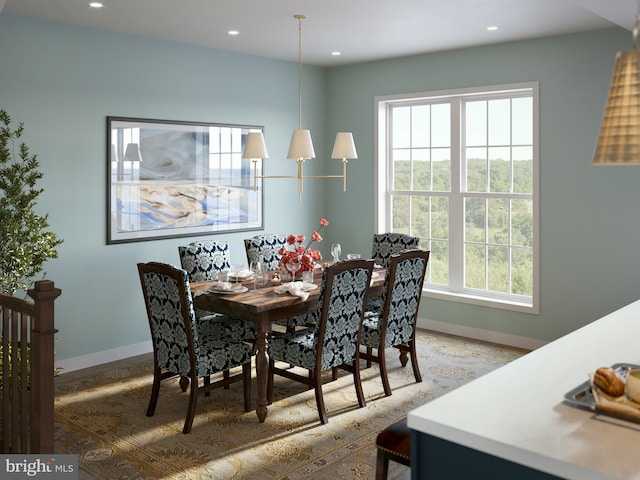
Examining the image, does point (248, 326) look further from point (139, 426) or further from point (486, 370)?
point (486, 370)

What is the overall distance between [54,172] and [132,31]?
1343 mm

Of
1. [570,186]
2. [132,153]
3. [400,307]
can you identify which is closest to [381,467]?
[400,307]

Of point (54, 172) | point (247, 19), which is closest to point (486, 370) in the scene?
point (247, 19)

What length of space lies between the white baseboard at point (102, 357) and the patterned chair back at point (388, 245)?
2.22 m

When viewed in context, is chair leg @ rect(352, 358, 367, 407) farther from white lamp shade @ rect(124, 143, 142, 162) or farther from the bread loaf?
white lamp shade @ rect(124, 143, 142, 162)

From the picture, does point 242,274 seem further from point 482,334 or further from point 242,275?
point 482,334

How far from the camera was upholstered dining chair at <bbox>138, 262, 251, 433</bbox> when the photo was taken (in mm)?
Answer: 3688

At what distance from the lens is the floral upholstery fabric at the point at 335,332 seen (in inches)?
153

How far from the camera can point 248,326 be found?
4711mm

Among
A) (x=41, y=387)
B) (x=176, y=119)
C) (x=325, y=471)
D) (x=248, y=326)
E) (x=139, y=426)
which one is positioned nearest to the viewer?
Answer: (x=41, y=387)

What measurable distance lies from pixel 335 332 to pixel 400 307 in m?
0.72

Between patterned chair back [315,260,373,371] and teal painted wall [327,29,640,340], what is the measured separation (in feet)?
7.23

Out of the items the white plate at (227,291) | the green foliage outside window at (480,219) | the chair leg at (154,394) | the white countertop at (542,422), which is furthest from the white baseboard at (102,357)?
the white countertop at (542,422)

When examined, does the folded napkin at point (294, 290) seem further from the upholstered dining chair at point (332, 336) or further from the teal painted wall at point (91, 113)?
the teal painted wall at point (91, 113)
